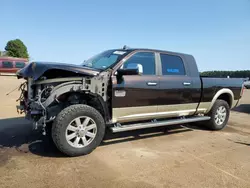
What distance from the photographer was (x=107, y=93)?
415cm

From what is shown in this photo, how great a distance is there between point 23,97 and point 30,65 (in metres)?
1.00

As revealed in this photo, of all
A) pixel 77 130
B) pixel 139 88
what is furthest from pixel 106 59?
pixel 77 130

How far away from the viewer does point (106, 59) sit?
4672 millimetres

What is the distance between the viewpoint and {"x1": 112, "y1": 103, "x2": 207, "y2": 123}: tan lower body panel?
14.2 feet

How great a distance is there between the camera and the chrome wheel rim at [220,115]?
236 inches

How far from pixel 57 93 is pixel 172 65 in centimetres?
265

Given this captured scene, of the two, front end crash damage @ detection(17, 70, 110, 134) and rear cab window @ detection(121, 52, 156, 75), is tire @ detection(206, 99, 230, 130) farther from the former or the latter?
front end crash damage @ detection(17, 70, 110, 134)

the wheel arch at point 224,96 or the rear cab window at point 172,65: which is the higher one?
the rear cab window at point 172,65

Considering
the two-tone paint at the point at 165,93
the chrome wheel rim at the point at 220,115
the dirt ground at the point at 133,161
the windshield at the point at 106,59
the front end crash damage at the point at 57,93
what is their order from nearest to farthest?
the dirt ground at the point at 133,161
the front end crash damage at the point at 57,93
the two-tone paint at the point at 165,93
the windshield at the point at 106,59
the chrome wheel rim at the point at 220,115

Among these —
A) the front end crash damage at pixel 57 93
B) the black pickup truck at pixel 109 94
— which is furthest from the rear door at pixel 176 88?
the front end crash damage at pixel 57 93

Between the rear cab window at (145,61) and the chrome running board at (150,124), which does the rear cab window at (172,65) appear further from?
the chrome running board at (150,124)

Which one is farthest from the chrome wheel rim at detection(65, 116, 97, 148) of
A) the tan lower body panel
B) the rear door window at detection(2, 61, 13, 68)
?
the rear door window at detection(2, 61, 13, 68)

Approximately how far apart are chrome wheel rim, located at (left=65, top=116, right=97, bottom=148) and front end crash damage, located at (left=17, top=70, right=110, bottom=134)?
0.36 m

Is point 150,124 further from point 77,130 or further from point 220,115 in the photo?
point 220,115
